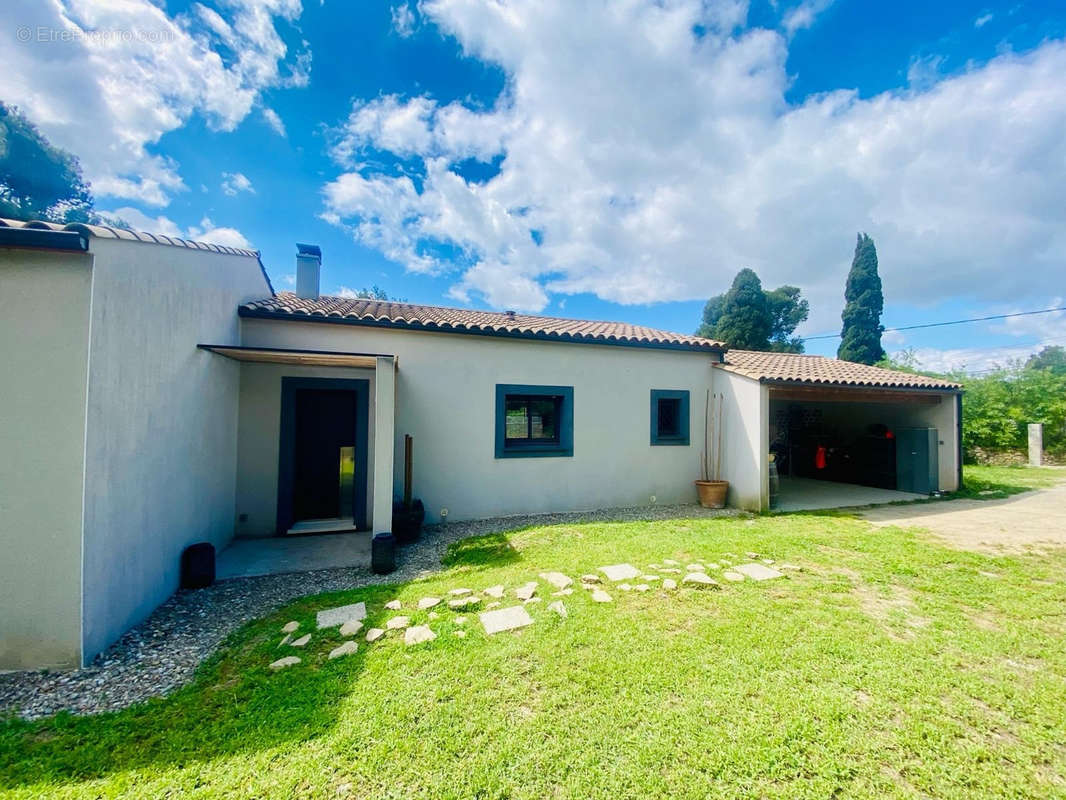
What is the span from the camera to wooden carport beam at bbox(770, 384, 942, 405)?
8891 millimetres

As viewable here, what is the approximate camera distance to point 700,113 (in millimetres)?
9000

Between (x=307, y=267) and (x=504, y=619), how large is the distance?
9.43m

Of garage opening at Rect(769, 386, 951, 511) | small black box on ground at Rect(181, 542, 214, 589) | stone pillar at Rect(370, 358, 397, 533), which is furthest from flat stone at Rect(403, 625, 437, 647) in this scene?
garage opening at Rect(769, 386, 951, 511)

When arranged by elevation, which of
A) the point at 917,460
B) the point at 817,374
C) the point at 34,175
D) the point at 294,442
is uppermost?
the point at 34,175

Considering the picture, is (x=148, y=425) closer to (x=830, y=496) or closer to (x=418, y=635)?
(x=418, y=635)

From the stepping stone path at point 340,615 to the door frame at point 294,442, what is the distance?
3346 mm

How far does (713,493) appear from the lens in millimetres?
8680

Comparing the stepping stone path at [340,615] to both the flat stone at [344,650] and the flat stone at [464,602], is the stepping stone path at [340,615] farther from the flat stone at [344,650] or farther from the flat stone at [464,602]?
the flat stone at [464,602]

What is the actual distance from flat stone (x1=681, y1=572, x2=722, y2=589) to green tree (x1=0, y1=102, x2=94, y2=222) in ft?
113

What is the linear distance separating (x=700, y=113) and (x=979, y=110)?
7007 mm

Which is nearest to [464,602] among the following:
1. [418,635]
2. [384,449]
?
[418,635]

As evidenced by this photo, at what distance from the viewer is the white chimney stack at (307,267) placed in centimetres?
948

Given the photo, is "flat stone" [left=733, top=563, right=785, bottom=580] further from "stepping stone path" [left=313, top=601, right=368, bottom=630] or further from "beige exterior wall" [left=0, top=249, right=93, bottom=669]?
"beige exterior wall" [left=0, top=249, right=93, bottom=669]

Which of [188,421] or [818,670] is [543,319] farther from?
[818,670]
